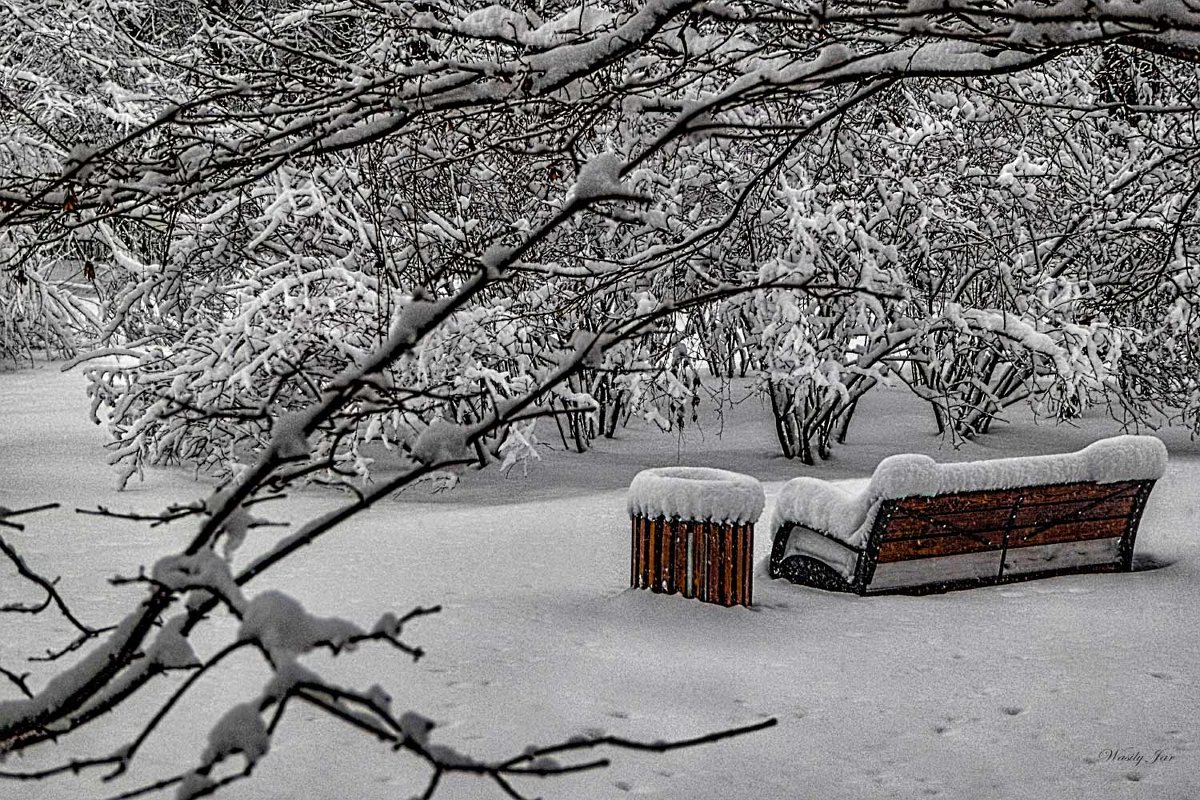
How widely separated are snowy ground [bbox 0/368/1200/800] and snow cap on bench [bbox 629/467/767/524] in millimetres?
569

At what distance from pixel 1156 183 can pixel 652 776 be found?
393 inches

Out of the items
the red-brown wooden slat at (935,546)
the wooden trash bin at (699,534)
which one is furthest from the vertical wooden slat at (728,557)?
the red-brown wooden slat at (935,546)

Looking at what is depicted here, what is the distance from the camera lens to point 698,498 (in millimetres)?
7934

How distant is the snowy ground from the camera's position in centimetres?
523

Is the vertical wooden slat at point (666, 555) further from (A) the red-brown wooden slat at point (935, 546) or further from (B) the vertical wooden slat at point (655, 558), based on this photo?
(A) the red-brown wooden slat at point (935, 546)

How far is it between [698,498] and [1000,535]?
2.33 metres

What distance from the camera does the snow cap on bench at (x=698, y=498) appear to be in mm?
7914

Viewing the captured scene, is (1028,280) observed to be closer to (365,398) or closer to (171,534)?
(171,534)

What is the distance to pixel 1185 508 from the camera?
11.8 meters

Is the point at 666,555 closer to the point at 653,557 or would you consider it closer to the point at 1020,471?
the point at 653,557

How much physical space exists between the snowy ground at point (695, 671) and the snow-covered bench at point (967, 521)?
201 millimetres

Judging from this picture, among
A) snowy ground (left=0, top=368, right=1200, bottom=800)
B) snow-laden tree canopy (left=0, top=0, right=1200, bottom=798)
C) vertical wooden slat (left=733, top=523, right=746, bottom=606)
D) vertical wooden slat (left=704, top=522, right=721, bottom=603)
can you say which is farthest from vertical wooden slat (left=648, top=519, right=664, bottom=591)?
snow-laden tree canopy (left=0, top=0, right=1200, bottom=798)

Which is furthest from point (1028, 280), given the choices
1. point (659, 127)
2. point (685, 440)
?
point (659, 127)

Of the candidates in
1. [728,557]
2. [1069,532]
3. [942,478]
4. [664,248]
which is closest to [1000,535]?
[1069,532]
